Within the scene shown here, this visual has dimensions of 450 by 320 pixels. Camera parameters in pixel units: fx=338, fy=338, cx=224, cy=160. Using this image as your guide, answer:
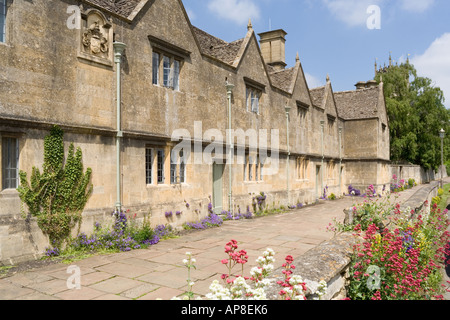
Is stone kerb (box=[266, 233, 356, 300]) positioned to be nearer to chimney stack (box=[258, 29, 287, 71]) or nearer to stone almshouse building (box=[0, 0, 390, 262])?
stone almshouse building (box=[0, 0, 390, 262])

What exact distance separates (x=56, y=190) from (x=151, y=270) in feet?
10.1

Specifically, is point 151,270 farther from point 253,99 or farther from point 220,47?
point 220,47

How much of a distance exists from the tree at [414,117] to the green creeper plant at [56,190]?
35.3 meters

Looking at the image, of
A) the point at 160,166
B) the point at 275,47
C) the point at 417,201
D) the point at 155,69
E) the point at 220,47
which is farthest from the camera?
the point at 275,47

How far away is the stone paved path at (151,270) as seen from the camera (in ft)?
17.5

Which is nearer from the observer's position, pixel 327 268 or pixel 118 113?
pixel 327 268

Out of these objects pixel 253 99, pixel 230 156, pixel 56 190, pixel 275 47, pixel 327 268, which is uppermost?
pixel 275 47

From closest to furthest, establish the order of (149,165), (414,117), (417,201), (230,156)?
(149,165)
(417,201)
(230,156)
(414,117)

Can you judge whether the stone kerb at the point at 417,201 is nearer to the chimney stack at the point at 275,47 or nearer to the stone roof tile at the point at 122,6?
the stone roof tile at the point at 122,6

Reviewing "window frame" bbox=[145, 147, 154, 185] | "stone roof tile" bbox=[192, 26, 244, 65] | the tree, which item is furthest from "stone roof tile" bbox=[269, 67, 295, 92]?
the tree

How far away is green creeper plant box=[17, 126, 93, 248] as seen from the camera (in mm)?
7352

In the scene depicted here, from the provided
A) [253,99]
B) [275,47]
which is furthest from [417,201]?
[275,47]

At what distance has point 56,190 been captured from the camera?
306 inches
